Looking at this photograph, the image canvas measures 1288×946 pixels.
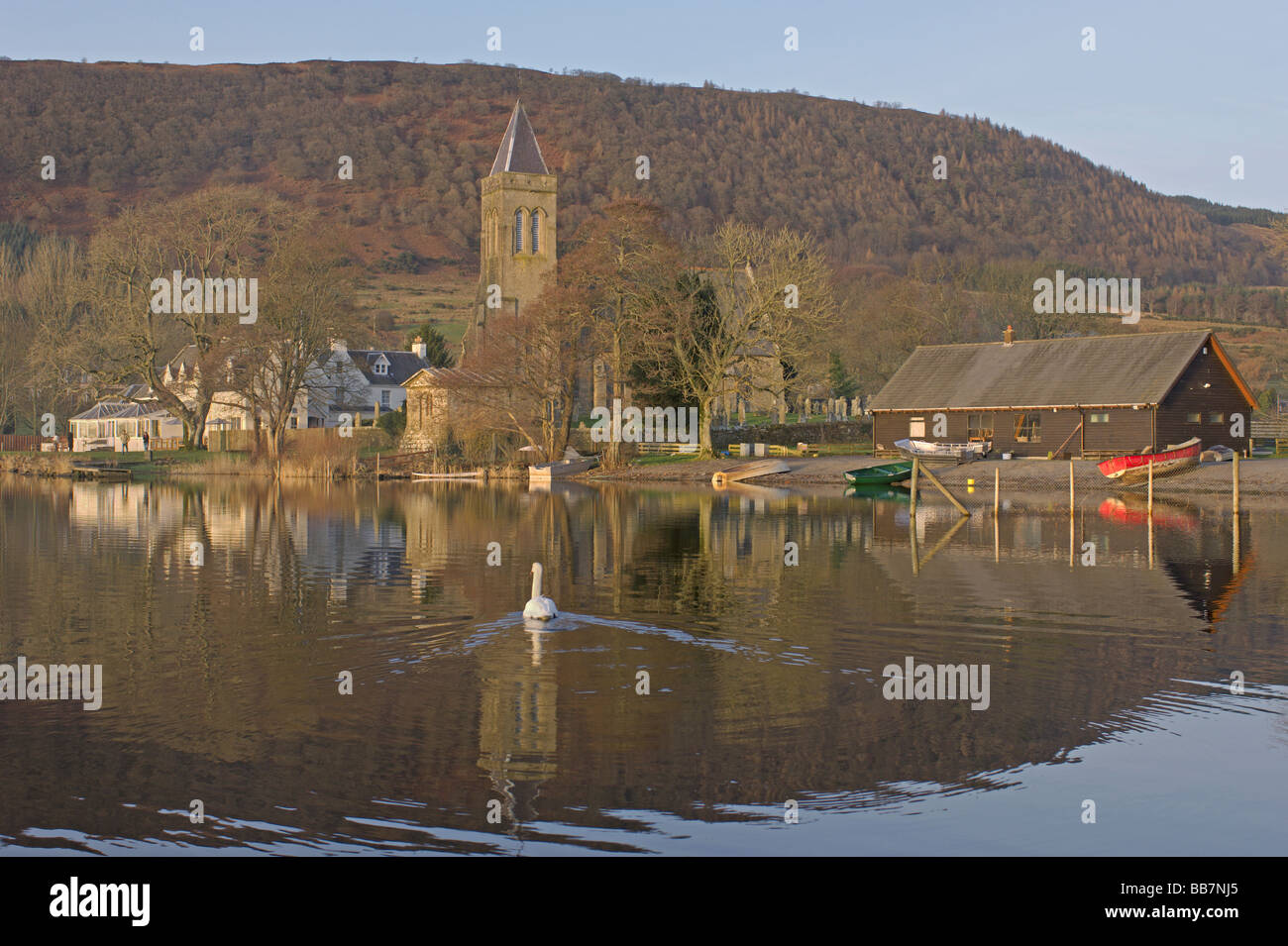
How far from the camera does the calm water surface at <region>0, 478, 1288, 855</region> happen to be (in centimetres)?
1017

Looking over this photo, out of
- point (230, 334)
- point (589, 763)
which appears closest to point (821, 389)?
point (230, 334)

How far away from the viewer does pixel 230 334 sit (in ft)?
241

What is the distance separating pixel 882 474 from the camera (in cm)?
5925

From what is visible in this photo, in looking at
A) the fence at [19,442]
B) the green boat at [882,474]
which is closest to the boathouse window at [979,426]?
the green boat at [882,474]

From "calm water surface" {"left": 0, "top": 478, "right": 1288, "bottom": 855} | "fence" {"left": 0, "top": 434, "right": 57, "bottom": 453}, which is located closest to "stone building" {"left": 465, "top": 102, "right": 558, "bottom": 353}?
"fence" {"left": 0, "top": 434, "right": 57, "bottom": 453}

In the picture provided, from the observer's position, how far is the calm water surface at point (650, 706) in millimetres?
10172

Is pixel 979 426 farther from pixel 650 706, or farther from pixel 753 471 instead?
pixel 650 706

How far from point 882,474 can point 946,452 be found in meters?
10.0

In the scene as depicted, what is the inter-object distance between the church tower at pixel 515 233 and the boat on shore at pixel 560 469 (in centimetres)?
2453

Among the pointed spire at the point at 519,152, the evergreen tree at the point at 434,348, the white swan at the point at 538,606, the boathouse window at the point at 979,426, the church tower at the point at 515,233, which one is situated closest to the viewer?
the white swan at the point at 538,606

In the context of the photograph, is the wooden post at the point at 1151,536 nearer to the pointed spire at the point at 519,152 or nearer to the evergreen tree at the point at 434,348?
the pointed spire at the point at 519,152

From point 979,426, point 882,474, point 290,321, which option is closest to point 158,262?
point 290,321

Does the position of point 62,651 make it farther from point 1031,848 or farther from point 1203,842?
point 1203,842

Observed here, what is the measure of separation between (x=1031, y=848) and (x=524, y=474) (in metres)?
66.4
